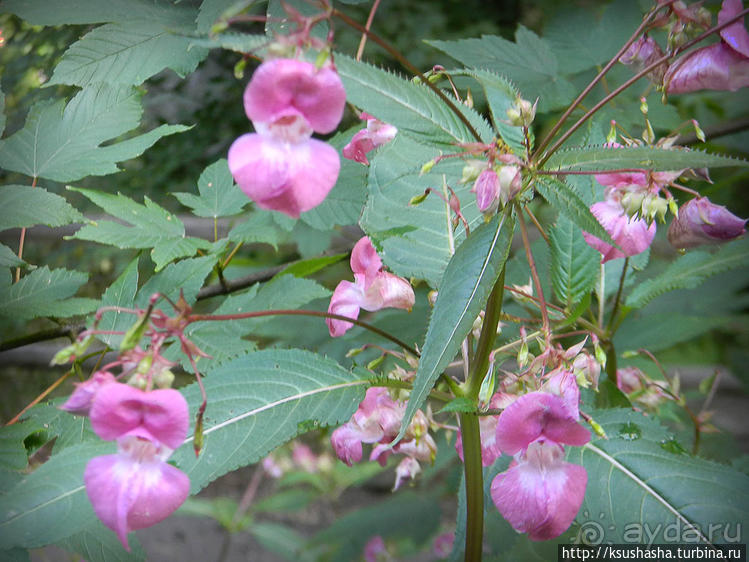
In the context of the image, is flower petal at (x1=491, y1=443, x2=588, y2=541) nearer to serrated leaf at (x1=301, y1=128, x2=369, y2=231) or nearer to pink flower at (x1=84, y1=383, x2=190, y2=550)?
pink flower at (x1=84, y1=383, x2=190, y2=550)

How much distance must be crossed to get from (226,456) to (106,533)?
21 cm

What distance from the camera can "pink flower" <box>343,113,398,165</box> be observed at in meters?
0.73

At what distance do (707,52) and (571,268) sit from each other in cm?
30

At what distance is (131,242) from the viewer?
2.86 feet

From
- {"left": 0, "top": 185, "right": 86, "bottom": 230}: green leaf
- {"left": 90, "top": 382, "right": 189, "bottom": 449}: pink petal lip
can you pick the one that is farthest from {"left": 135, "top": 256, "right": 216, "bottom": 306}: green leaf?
{"left": 90, "top": 382, "right": 189, "bottom": 449}: pink petal lip

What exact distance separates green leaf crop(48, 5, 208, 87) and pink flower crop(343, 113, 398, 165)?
0.26 meters

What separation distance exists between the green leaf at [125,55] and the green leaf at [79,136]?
0.12 ft

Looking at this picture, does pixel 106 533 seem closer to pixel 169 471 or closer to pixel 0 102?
pixel 169 471

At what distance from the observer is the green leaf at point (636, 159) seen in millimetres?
473

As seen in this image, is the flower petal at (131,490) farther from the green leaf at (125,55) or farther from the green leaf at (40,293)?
the green leaf at (125,55)

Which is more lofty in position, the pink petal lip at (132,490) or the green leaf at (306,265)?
the pink petal lip at (132,490)

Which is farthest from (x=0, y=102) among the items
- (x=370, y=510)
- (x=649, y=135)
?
(x=370, y=510)

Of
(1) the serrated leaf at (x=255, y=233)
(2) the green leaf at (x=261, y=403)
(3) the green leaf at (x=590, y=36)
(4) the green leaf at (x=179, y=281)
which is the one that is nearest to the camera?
(2) the green leaf at (x=261, y=403)

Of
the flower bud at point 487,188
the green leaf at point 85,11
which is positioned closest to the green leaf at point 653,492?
the flower bud at point 487,188
